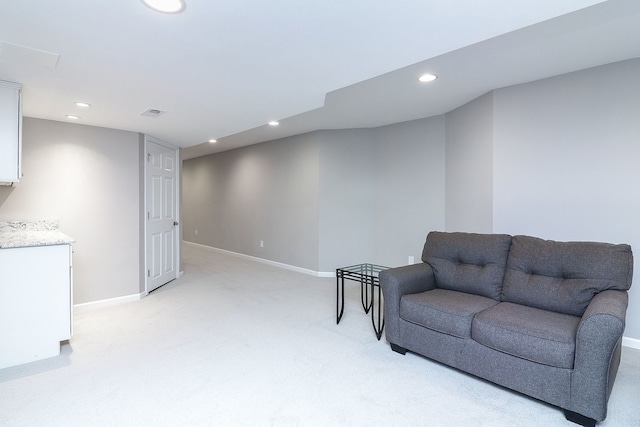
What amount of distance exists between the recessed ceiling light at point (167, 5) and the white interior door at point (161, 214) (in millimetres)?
3109

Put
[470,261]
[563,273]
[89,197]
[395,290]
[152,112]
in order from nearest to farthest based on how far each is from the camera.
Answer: [563,273], [395,290], [470,261], [152,112], [89,197]

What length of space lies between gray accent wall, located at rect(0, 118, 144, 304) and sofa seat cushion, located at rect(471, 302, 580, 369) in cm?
385

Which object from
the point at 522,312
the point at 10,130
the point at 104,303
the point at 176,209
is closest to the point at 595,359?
the point at 522,312

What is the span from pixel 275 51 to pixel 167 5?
→ 2.02ft

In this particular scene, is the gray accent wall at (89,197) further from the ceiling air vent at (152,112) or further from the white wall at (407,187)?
the white wall at (407,187)

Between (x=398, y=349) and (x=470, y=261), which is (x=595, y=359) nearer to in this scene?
(x=470, y=261)

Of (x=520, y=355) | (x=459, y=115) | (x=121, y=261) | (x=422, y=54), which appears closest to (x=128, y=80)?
Answer: (x=422, y=54)

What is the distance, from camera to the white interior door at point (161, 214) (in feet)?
14.2

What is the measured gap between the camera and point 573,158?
2.90 m

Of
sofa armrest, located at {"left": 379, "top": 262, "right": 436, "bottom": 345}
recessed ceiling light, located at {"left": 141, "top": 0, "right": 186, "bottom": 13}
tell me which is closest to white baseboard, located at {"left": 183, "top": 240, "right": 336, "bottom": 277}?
sofa armrest, located at {"left": 379, "top": 262, "right": 436, "bottom": 345}

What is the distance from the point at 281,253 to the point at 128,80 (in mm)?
4025

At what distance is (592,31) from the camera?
2207 millimetres

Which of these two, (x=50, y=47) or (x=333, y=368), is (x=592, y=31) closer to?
(x=333, y=368)

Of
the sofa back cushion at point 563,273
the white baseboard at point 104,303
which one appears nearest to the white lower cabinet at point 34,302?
the white baseboard at point 104,303
